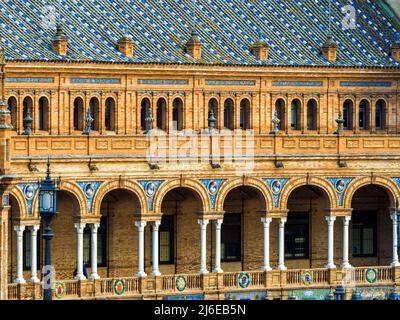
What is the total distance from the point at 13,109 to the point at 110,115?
5.49 m

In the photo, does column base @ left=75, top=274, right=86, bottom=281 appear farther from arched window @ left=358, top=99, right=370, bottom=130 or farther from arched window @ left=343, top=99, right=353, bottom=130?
arched window @ left=358, top=99, right=370, bottom=130

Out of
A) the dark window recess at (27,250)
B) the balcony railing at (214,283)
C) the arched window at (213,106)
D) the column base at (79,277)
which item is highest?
the arched window at (213,106)

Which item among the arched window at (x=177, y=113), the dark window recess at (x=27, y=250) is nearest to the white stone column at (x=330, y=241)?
the arched window at (x=177, y=113)

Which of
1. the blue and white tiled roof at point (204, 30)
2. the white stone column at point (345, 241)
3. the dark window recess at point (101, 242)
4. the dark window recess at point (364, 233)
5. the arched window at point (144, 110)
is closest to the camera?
the blue and white tiled roof at point (204, 30)

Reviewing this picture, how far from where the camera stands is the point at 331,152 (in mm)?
79188

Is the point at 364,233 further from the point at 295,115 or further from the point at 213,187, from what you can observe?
the point at 213,187

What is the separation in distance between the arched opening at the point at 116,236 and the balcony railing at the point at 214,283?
2.98 meters

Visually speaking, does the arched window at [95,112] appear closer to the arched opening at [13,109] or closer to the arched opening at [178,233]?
the arched opening at [178,233]

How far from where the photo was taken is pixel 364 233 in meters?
83.9

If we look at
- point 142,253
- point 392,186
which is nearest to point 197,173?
point 142,253

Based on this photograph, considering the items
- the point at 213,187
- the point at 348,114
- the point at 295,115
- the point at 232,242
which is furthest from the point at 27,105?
the point at 348,114

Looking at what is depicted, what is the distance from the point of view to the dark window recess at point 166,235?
78.9 m

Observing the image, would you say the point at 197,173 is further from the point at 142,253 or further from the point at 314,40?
the point at 314,40

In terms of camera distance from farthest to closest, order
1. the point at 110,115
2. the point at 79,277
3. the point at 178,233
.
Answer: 1. the point at 178,233
2. the point at 110,115
3. the point at 79,277
